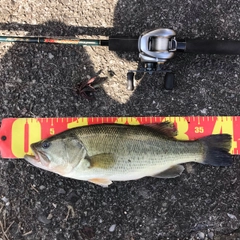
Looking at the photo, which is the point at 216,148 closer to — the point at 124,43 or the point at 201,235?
the point at 201,235

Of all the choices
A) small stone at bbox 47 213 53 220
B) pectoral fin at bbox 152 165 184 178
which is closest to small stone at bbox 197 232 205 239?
pectoral fin at bbox 152 165 184 178

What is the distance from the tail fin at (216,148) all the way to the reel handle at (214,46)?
759mm

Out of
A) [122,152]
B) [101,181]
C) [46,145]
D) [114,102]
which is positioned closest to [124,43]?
[114,102]

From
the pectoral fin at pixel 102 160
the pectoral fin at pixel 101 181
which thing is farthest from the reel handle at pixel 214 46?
the pectoral fin at pixel 101 181

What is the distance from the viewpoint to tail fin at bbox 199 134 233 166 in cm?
304

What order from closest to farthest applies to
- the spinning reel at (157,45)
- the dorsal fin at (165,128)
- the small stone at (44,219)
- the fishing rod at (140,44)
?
the spinning reel at (157,45) → the fishing rod at (140,44) → the dorsal fin at (165,128) → the small stone at (44,219)

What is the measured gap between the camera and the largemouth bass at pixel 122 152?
9.38 ft

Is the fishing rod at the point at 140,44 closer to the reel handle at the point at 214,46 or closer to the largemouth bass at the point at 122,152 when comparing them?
the reel handle at the point at 214,46

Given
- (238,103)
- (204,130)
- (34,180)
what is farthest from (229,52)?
(34,180)

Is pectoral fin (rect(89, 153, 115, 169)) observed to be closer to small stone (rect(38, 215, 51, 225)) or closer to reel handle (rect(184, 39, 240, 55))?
small stone (rect(38, 215, 51, 225))

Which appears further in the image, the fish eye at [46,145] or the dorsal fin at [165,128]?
the dorsal fin at [165,128]

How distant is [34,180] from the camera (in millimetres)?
3229

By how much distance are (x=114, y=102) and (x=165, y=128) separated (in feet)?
1.84

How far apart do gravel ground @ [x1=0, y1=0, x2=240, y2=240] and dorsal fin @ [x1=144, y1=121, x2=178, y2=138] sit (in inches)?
7.7
